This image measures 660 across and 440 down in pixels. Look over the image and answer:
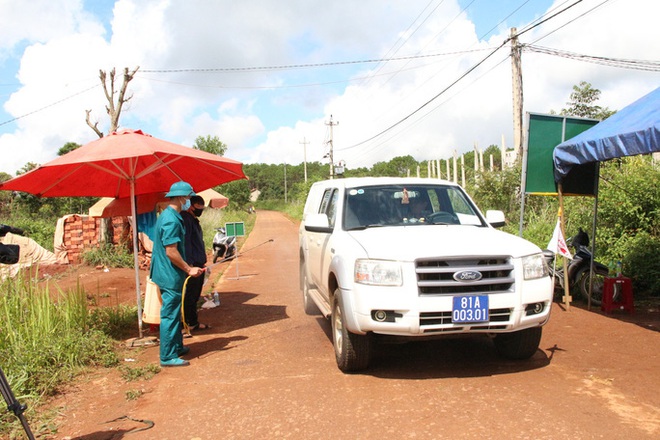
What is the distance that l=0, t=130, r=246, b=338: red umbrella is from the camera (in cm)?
592

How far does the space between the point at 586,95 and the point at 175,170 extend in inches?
858

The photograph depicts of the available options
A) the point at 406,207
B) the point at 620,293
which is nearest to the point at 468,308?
the point at 406,207

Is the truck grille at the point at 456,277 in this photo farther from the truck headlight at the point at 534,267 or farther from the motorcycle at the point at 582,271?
the motorcycle at the point at 582,271

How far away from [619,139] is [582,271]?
2658 millimetres

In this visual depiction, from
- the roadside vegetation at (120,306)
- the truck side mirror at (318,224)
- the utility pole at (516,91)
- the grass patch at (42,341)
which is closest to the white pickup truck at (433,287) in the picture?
the truck side mirror at (318,224)

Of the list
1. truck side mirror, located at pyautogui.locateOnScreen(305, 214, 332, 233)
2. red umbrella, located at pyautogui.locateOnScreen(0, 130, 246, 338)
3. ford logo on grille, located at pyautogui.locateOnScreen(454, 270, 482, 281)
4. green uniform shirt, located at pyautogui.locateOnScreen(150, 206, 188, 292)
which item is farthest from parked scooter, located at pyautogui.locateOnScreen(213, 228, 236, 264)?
ford logo on grille, located at pyautogui.locateOnScreen(454, 270, 482, 281)

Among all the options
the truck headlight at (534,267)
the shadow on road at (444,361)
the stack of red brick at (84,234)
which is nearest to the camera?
the truck headlight at (534,267)

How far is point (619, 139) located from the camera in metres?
6.22

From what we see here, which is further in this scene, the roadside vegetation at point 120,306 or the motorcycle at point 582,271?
the motorcycle at point 582,271

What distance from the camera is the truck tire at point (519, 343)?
493 centimetres

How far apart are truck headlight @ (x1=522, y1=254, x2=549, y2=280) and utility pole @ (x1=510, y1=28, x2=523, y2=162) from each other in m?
11.5

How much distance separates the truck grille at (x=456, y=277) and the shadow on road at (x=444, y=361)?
0.58 metres

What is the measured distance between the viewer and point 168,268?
18.3 ft

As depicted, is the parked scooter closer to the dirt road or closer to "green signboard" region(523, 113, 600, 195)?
the dirt road
